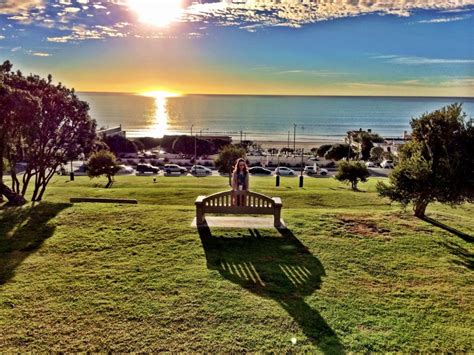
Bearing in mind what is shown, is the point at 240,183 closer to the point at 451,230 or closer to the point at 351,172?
the point at 451,230

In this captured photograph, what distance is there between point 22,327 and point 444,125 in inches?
511

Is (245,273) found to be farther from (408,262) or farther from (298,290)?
(408,262)

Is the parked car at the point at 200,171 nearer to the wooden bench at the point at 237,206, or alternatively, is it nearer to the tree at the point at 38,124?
the tree at the point at 38,124

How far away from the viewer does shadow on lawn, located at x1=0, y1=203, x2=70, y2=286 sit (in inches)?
348

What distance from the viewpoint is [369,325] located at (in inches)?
256

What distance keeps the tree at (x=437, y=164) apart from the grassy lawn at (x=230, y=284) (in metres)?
1.07

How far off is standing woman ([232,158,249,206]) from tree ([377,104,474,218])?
208 inches

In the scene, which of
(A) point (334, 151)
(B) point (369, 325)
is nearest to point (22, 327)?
(B) point (369, 325)

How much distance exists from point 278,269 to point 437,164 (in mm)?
7236

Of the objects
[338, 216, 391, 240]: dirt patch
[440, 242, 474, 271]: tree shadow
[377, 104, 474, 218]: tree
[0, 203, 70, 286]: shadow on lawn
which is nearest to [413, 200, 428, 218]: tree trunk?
[377, 104, 474, 218]: tree

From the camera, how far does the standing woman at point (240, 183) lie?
11133mm

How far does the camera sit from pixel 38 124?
49.4 ft

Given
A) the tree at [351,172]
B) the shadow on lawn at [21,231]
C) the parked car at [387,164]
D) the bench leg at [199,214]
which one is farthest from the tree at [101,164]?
the parked car at [387,164]

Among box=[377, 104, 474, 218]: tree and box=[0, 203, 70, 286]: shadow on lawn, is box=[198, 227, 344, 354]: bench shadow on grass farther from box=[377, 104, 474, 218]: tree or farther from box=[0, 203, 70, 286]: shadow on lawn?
box=[377, 104, 474, 218]: tree
